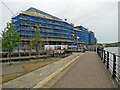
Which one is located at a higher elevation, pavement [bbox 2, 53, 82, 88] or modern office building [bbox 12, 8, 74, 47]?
modern office building [bbox 12, 8, 74, 47]

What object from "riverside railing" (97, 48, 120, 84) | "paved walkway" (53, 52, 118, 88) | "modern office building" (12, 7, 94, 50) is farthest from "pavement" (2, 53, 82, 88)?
"modern office building" (12, 7, 94, 50)

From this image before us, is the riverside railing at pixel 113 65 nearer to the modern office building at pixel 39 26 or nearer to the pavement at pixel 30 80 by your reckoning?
the pavement at pixel 30 80

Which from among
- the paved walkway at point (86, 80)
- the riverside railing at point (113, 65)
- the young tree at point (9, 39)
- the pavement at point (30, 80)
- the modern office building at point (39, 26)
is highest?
the modern office building at point (39, 26)

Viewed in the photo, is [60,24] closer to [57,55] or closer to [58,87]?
[57,55]

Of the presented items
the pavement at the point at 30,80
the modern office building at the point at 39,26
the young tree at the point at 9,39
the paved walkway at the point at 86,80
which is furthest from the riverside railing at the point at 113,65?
the modern office building at the point at 39,26

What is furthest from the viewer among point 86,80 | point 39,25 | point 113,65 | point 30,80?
point 39,25

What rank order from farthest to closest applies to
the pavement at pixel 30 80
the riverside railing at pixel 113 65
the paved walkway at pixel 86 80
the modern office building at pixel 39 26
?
the modern office building at pixel 39 26, the riverside railing at pixel 113 65, the pavement at pixel 30 80, the paved walkway at pixel 86 80

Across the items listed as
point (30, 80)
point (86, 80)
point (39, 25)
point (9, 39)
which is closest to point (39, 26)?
point (39, 25)

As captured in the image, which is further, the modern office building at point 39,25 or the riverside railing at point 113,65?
the modern office building at point 39,25

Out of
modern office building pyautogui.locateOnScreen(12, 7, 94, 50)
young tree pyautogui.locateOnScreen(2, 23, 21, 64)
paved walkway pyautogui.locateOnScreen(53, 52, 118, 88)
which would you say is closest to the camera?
Answer: paved walkway pyautogui.locateOnScreen(53, 52, 118, 88)

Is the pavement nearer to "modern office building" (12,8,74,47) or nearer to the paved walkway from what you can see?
the paved walkway

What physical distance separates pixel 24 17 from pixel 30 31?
741cm

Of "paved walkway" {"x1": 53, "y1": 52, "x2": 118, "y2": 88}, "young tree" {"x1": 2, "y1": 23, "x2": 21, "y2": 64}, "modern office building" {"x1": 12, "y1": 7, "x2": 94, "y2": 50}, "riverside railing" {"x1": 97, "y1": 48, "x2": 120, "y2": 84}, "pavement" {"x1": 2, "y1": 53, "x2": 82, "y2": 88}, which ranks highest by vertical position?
"modern office building" {"x1": 12, "y1": 7, "x2": 94, "y2": 50}

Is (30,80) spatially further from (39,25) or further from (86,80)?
(39,25)
